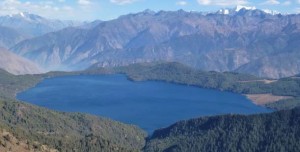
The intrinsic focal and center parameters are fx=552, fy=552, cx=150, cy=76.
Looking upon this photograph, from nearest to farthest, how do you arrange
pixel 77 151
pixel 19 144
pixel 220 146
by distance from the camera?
pixel 19 144
pixel 77 151
pixel 220 146

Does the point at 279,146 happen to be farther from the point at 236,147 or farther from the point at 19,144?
the point at 19,144

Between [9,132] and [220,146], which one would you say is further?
[220,146]

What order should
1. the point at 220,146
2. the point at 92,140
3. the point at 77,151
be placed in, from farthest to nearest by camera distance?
the point at 220,146, the point at 92,140, the point at 77,151

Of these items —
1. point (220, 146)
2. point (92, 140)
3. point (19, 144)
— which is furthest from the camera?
point (220, 146)

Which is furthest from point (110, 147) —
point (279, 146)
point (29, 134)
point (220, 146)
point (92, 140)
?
point (279, 146)

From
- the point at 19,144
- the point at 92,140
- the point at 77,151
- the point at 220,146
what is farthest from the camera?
the point at 220,146

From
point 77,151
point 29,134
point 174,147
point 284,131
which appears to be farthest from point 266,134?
point 29,134

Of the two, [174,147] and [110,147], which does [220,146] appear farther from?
[110,147]

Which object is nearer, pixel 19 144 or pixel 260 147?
pixel 19 144

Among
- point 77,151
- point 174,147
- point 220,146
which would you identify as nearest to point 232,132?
point 220,146
